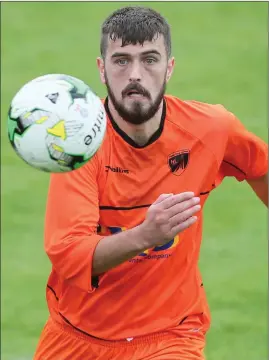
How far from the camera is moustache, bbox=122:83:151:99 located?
8.59 meters

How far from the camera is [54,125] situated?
7941 mm

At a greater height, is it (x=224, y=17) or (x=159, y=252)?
(x=224, y=17)

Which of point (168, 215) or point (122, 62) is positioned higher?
point (122, 62)

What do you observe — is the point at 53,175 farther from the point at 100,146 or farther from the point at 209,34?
the point at 209,34

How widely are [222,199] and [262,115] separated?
2.84m

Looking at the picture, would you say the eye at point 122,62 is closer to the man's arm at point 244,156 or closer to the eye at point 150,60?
the eye at point 150,60

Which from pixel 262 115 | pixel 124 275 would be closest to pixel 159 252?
pixel 124 275

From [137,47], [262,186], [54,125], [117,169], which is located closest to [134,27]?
[137,47]

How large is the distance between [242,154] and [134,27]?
1312 millimetres

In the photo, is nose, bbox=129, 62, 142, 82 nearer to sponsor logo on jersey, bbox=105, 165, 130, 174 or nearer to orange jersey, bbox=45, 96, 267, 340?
orange jersey, bbox=45, 96, 267, 340

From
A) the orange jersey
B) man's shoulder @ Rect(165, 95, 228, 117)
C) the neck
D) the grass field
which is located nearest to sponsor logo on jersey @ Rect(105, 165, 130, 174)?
the orange jersey

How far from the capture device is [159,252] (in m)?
9.00

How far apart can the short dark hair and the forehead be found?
20 mm

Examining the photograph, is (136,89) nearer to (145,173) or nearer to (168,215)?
(145,173)
